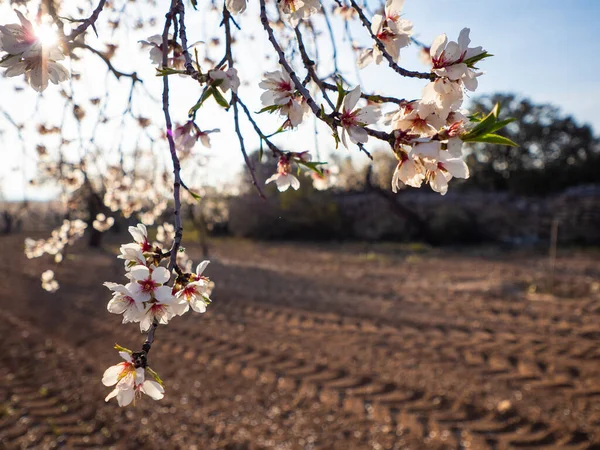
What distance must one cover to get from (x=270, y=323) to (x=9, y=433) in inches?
97.5

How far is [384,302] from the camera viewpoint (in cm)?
544

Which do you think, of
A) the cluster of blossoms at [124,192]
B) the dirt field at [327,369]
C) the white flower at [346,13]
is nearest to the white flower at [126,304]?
the white flower at [346,13]

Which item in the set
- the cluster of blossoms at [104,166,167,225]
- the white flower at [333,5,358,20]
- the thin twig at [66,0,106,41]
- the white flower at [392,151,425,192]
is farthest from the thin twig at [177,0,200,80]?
the cluster of blossoms at [104,166,167,225]

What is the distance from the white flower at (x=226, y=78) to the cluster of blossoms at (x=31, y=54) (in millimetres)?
239

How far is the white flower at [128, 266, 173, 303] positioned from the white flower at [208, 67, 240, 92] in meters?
0.33

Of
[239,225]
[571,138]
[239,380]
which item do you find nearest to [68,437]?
[239,380]

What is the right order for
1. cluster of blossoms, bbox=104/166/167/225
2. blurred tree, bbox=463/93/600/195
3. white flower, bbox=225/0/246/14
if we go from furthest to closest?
Result: blurred tree, bbox=463/93/600/195
cluster of blossoms, bbox=104/166/167/225
white flower, bbox=225/0/246/14

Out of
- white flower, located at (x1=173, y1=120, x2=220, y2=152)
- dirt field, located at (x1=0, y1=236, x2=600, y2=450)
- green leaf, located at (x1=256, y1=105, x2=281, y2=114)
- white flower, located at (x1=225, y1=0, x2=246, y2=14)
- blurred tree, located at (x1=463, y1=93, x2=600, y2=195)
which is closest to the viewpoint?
Answer: green leaf, located at (x1=256, y1=105, x2=281, y2=114)

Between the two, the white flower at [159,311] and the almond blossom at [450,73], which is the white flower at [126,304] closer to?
the white flower at [159,311]

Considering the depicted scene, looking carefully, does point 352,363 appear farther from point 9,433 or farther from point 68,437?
point 9,433

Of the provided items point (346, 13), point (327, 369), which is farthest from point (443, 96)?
point (327, 369)

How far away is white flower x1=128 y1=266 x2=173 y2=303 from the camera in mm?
670

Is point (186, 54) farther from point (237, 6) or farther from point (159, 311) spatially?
point (159, 311)

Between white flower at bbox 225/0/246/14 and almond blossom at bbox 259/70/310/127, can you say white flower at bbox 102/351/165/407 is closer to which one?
almond blossom at bbox 259/70/310/127
